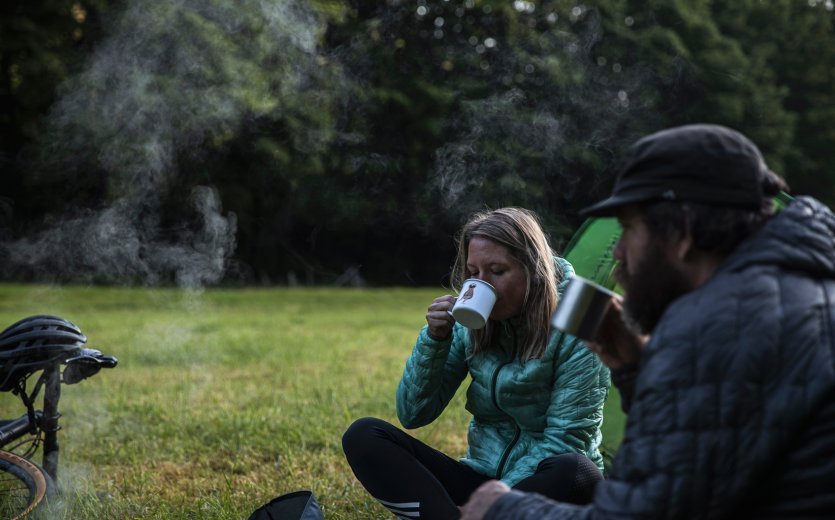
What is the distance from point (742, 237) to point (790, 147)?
27.3 meters

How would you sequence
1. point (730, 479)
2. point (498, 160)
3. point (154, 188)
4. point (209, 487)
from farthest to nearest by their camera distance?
point (154, 188) < point (498, 160) < point (209, 487) < point (730, 479)

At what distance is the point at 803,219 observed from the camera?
164 cm

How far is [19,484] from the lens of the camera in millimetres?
3422

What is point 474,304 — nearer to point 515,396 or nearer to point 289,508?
point 515,396

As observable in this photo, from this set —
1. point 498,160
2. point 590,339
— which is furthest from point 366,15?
point 590,339

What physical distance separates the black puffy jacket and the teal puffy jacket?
134cm

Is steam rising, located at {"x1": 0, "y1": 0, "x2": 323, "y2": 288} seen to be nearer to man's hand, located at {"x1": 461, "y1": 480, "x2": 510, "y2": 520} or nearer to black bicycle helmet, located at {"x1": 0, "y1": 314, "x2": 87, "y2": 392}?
black bicycle helmet, located at {"x1": 0, "y1": 314, "x2": 87, "y2": 392}

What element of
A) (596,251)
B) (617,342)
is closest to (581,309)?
(617,342)

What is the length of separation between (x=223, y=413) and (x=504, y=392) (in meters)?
3.06

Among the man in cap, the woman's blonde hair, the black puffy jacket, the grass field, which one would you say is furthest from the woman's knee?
the black puffy jacket

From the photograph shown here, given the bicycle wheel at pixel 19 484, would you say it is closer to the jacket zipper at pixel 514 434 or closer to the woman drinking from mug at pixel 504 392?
the woman drinking from mug at pixel 504 392

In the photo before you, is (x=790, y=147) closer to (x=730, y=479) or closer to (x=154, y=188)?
(x=154, y=188)

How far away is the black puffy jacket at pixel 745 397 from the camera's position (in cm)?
153

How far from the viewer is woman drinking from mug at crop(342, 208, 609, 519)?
9.70ft
